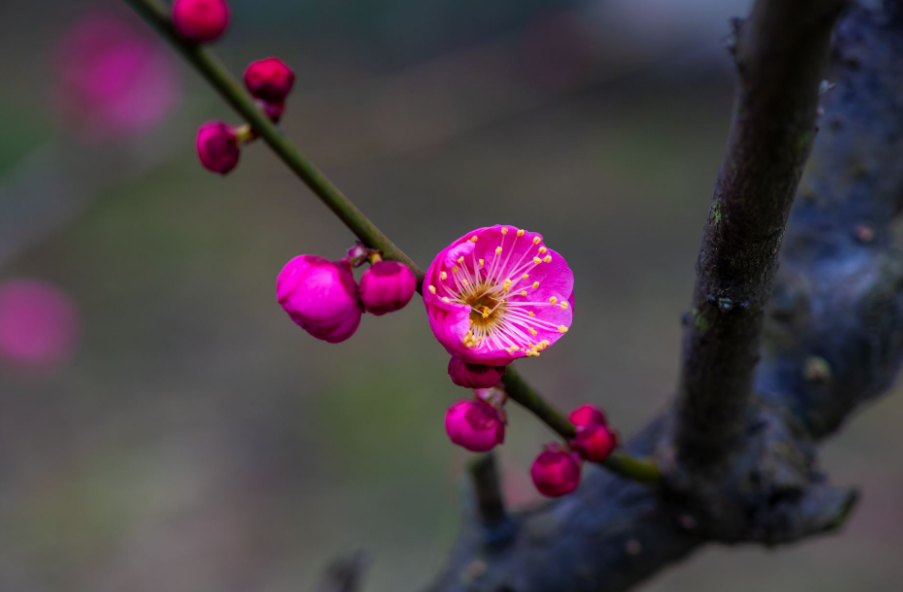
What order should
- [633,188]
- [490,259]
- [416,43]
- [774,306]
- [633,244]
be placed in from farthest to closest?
1. [416,43]
2. [633,188]
3. [633,244]
4. [774,306]
5. [490,259]

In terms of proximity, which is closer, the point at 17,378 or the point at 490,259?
the point at 490,259

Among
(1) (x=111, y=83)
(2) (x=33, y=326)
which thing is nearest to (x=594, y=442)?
(2) (x=33, y=326)

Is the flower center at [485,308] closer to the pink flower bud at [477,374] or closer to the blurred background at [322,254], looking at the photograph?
the pink flower bud at [477,374]

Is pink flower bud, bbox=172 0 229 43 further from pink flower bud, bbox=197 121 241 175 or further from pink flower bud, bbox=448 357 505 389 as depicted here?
pink flower bud, bbox=448 357 505 389

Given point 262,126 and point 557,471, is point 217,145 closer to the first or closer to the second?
point 262,126

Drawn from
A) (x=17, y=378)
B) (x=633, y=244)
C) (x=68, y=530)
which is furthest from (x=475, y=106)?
(x=68, y=530)

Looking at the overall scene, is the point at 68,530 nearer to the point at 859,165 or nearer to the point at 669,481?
the point at 669,481
